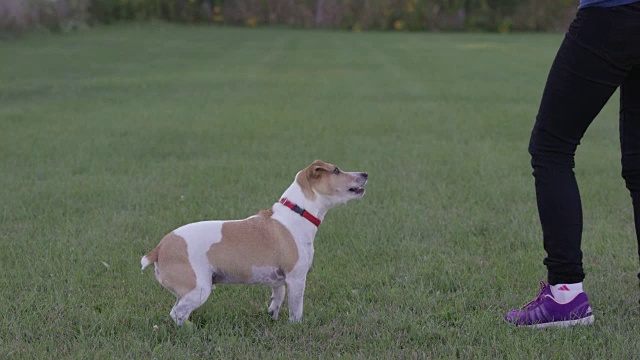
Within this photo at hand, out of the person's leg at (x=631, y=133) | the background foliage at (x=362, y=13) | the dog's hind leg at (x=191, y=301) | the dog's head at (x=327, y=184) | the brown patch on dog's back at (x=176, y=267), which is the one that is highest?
the person's leg at (x=631, y=133)

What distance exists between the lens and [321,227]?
493 cm

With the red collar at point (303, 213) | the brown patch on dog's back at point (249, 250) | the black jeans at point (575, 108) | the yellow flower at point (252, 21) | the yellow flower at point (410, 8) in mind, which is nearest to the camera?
the black jeans at point (575, 108)

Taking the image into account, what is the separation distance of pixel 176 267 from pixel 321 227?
71.3 inches

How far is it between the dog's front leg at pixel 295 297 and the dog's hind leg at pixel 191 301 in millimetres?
A: 332

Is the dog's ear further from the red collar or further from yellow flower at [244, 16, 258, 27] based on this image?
yellow flower at [244, 16, 258, 27]

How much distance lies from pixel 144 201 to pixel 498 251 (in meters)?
2.44

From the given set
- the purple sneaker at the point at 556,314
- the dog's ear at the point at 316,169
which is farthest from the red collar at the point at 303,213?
the purple sneaker at the point at 556,314

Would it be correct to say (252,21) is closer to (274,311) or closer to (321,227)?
(321,227)

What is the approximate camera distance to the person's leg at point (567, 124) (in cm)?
308

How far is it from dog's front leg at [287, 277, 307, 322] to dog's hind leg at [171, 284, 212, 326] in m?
0.33

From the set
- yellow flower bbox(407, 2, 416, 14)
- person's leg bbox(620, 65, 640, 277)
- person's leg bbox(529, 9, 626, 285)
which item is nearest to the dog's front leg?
person's leg bbox(529, 9, 626, 285)

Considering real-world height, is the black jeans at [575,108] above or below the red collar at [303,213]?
above

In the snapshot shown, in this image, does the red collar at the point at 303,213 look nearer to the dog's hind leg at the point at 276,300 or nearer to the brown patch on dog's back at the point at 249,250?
the brown patch on dog's back at the point at 249,250

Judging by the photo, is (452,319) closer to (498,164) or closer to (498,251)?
(498,251)
